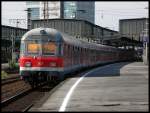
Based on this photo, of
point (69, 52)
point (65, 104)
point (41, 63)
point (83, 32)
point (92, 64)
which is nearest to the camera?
point (65, 104)

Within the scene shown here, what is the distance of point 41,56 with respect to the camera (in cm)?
2323

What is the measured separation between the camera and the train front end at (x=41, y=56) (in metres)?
23.2

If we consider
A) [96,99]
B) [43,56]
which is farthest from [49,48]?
[96,99]

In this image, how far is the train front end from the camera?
76.1 feet

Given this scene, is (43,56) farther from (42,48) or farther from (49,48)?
(49,48)

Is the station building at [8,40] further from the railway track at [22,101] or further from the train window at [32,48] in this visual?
the railway track at [22,101]

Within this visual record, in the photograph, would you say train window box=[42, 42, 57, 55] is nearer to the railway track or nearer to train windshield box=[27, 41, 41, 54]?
train windshield box=[27, 41, 41, 54]

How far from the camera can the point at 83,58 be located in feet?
110

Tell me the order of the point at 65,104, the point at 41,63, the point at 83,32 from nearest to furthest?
the point at 65,104 < the point at 41,63 < the point at 83,32

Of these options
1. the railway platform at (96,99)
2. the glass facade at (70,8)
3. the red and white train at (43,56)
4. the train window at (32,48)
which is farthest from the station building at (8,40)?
the railway platform at (96,99)

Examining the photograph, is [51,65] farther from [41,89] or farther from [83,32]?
[83,32]

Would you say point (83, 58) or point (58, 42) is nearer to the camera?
point (58, 42)

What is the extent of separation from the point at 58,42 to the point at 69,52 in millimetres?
2607

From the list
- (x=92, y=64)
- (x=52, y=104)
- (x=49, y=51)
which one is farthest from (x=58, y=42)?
(x=92, y=64)
